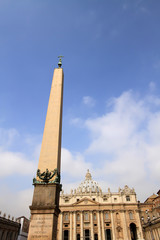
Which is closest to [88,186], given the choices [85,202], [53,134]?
[85,202]

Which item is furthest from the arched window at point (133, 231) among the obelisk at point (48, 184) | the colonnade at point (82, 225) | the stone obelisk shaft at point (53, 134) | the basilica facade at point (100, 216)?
the stone obelisk shaft at point (53, 134)

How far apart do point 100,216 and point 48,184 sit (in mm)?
54570

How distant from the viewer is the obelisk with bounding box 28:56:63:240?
8008 mm

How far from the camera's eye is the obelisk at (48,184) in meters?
8.01

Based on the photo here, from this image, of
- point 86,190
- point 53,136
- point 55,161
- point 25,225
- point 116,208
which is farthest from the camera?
point 86,190

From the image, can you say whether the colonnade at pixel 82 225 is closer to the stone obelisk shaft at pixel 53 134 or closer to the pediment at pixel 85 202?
the pediment at pixel 85 202

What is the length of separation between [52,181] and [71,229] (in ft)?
177

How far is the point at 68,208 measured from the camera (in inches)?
2281

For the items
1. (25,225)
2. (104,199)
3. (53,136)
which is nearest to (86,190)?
(104,199)

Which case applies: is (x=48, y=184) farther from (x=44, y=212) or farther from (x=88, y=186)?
(x=88, y=186)

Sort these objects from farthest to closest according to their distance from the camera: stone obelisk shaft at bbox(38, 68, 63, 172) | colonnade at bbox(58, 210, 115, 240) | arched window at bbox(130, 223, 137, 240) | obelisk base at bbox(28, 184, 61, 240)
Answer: arched window at bbox(130, 223, 137, 240)
colonnade at bbox(58, 210, 115, 240)
stone obelisk shaft at bbox(38, 68, 63, 172)
obelisk base at bbox(28, 184, 61, 240)

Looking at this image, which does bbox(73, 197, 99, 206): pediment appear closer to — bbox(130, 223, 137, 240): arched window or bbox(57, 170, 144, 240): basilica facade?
bbox(57, 170, 144, 240): basilica facade

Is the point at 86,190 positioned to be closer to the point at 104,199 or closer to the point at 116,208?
the point at 104,199

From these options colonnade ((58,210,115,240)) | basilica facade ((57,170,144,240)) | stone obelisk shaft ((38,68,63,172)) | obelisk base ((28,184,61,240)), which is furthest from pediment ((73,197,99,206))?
obelisk base ((28,184,61,240))
